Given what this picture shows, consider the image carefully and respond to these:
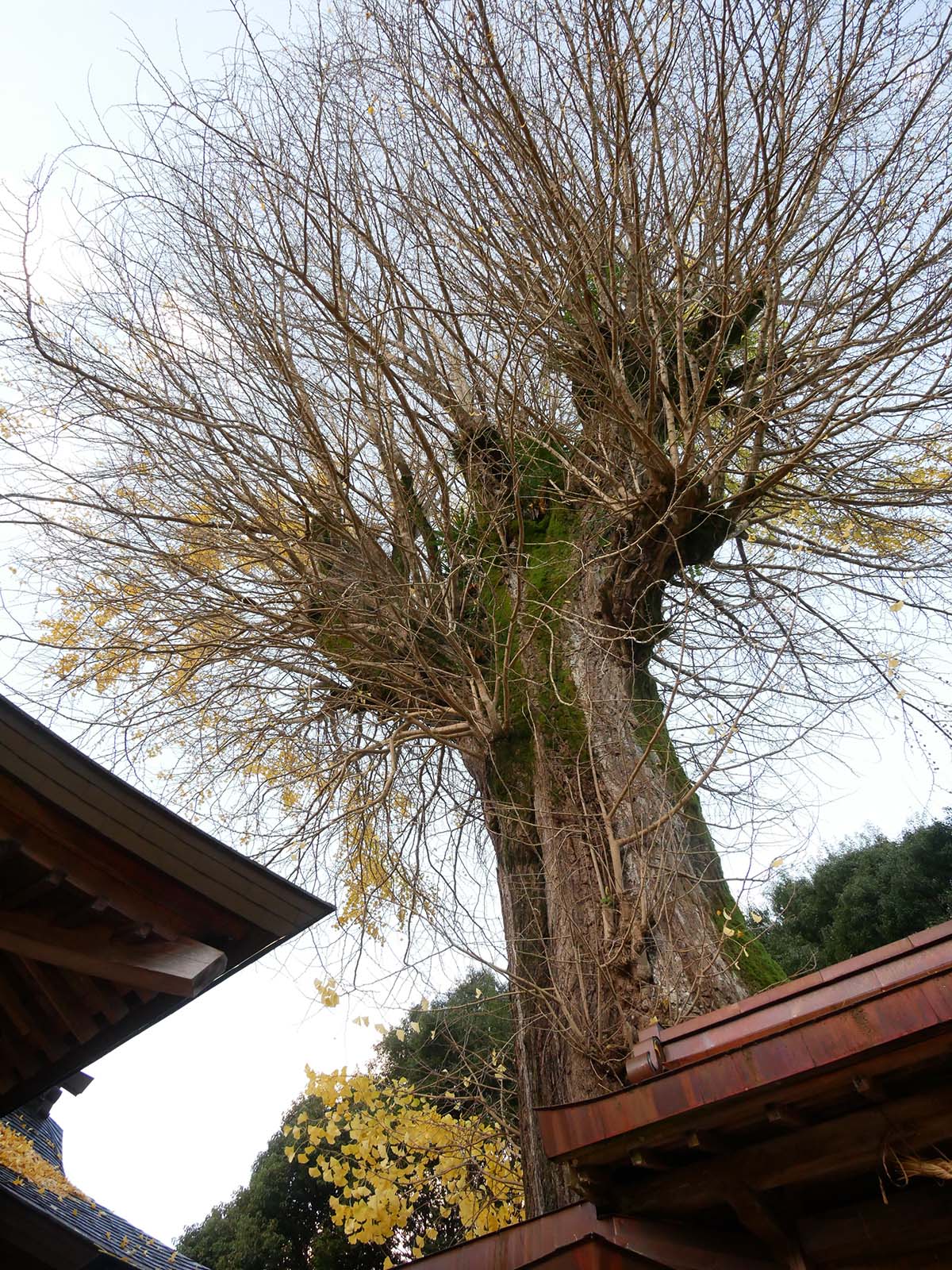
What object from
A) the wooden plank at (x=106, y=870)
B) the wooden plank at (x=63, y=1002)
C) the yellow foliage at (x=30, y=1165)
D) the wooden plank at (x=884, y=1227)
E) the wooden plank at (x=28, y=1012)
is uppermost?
the wooden plank at (x=884, y=1227)

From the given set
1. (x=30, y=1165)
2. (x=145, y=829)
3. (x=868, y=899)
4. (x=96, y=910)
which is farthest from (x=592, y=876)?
(x=868, y=899)

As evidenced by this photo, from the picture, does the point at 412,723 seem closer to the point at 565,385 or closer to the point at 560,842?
the point at 560,842

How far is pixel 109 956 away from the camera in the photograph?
274 cm

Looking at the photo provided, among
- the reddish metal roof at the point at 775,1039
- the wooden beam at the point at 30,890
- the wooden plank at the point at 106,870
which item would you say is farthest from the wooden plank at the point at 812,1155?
the wooden beam at the point at 30,890

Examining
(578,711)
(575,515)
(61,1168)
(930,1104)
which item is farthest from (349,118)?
(61,1168)

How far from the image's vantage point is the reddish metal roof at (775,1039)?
6.41 ft

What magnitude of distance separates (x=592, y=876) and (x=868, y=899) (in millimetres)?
9646

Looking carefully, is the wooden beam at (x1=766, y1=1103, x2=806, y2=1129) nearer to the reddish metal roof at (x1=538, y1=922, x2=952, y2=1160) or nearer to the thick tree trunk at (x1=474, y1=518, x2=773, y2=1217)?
the reddish metal roof at (x1=538, y1=922, x2=952, y2=1160)

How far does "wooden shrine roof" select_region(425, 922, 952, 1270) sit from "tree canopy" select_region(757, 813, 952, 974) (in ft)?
29.7

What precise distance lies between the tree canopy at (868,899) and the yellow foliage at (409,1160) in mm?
7160

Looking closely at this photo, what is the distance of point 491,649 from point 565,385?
195 centimetres

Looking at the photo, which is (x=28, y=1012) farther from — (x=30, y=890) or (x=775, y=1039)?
(x=775, y=1039)

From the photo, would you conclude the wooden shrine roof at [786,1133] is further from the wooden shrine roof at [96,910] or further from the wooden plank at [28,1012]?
the wooden plank at [28,1012]

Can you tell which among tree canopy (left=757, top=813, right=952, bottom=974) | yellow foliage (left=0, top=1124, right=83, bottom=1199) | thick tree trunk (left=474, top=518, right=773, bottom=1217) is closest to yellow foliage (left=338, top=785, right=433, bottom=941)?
thick tree trunk (left=474, top=518, right=773, bottom=1217)
